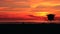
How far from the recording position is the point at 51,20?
28.7 m
